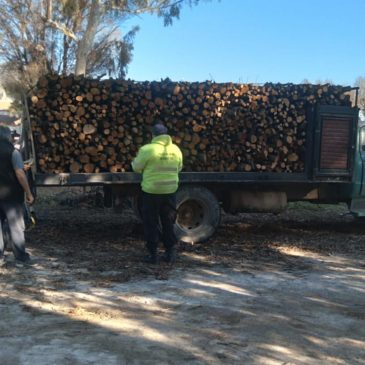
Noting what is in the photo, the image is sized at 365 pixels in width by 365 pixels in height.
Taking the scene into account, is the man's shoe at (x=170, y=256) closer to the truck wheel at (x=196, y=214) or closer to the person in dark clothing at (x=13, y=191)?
the truck wheel at (x=196, y=214)

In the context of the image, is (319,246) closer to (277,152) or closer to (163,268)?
(277,152)

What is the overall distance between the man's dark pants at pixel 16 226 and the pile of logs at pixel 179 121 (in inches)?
51.3

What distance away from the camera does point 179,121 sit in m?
8.59

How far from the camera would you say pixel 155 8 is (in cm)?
1767

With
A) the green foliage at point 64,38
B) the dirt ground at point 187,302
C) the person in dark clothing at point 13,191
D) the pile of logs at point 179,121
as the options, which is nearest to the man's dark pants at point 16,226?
the person in dark clothing at point 13,191

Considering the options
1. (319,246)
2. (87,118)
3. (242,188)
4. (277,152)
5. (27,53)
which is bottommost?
(319,246)

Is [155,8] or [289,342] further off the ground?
[155,8]

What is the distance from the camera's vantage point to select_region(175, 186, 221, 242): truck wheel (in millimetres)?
8516

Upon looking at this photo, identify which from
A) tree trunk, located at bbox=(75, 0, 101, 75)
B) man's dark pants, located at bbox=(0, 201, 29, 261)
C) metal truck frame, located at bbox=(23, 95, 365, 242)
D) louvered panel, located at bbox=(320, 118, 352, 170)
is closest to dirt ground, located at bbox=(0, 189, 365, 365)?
man's dark pants, located at bbox=(0, 201, 29, 261)

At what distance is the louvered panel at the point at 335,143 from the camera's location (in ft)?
29.5

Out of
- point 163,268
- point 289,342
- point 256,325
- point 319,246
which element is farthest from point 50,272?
point 319,246

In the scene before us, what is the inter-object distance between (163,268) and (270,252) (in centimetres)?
194

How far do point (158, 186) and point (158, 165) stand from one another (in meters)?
0.28

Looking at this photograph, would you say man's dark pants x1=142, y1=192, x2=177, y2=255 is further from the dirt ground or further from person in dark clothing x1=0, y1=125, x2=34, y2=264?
person in dark clothing x1=0, y1=125, x2=34, y2=264
